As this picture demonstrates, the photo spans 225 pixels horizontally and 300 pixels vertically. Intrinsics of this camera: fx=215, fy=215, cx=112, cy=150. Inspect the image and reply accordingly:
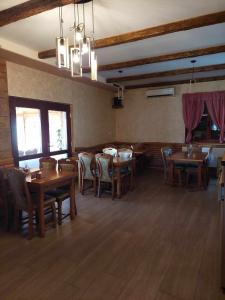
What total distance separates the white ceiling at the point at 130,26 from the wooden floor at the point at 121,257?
2.94m

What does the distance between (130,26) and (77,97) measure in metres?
3.25

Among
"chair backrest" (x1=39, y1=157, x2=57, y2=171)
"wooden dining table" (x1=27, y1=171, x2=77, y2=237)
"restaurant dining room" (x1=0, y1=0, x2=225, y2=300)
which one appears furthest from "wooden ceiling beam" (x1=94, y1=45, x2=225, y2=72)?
"wooden dining table" (x1=27, y1=171, x2=77, y2=237)

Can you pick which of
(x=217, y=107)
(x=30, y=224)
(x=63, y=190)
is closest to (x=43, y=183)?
(x=30, y=224)

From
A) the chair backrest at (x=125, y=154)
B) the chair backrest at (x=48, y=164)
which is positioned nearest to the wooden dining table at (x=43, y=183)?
the chair backrest at (x=48, y=164)

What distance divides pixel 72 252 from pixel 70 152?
3613 millimetres

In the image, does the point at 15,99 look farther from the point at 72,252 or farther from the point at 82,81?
the point at 72,252

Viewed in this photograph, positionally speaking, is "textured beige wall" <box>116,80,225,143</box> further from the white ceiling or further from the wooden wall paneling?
the wooden wall paneling

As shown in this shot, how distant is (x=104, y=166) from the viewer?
14.4 ft

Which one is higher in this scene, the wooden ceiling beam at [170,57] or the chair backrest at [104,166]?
the wooden ceiling beam at [170,57]

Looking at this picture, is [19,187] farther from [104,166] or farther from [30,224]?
[104,166]

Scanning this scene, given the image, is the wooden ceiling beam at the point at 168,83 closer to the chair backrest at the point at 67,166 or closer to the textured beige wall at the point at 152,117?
the textured beige wall at the point at 152,117

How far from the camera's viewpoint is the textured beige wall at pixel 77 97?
177 inches

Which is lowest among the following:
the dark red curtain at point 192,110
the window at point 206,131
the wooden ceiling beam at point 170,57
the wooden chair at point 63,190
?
the wooden chair at point 63,190

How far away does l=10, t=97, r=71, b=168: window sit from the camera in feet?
14.7
